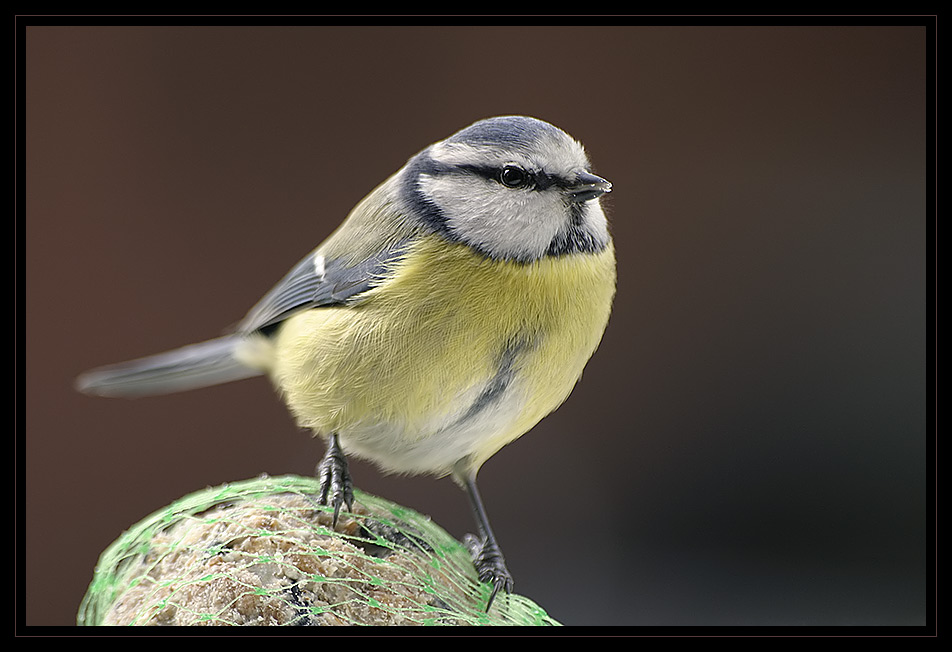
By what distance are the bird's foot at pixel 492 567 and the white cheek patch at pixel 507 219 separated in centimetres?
46

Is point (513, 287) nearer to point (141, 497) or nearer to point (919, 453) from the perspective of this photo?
point (141, 497)

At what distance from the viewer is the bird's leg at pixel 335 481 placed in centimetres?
128

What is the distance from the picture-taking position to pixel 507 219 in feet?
4.60

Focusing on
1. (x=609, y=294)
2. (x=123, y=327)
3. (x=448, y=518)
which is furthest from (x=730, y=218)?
(x=123, y=327)

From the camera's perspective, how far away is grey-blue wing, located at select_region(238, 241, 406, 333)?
4.84ft

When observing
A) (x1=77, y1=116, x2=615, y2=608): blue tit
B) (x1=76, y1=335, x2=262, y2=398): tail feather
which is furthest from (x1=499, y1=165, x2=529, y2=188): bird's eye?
(x1=76, y1=335, x2=262, y2=398): tail feather

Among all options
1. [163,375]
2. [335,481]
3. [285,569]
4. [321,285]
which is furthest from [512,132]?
[163,375]

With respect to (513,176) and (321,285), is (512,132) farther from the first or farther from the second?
(321,285)

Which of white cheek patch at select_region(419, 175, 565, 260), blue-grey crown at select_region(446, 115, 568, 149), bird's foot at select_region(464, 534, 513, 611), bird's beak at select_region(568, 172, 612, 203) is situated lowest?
bird's foot at select_region(464, 534, 513, 611)

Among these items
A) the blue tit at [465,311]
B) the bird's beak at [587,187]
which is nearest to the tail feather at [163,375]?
the blue tit at [465,311]

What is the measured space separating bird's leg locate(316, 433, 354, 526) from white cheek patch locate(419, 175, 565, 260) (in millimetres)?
388

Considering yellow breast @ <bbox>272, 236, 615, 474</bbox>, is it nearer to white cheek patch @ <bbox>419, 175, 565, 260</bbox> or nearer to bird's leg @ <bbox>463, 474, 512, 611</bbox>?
white cheek patch @ <bbox>419, 175, 565, 260</bbox>

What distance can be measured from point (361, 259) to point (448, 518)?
4.80 feet
